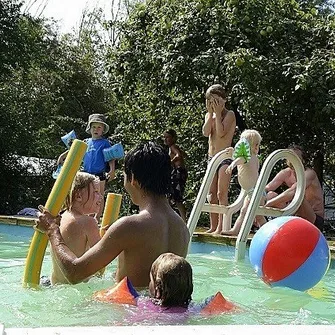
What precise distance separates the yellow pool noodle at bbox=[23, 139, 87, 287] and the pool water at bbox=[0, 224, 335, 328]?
106 mm

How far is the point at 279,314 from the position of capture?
3.99 meters

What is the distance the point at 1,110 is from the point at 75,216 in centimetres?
1413

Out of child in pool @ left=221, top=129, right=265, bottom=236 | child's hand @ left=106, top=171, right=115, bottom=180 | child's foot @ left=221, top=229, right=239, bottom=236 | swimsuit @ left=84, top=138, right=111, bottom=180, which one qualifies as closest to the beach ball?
child in pool @ left=221, top=129, right=265, bottom=236

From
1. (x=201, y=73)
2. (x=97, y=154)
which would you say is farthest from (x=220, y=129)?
(x=201, y=73)

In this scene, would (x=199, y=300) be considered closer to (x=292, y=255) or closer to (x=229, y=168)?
(x=292, y=255)

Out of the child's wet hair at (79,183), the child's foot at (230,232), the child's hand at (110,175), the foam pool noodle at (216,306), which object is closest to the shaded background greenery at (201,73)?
the child's hand at (110,175)

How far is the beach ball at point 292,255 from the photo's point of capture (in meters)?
4.50

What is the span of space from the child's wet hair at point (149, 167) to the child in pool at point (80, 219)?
94 cm

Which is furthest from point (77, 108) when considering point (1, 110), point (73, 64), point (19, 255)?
point (19, 255)

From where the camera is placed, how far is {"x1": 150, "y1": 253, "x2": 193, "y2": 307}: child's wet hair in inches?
123

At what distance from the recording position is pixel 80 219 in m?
4.46

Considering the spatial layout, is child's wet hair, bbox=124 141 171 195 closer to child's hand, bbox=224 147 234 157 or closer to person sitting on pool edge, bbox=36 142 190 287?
person sitting on pool edge, bbox=36 142 190 287

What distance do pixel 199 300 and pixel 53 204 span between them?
1.08 meters

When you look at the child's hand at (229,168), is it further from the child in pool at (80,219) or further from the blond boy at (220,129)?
the child in pool at (80,219)
